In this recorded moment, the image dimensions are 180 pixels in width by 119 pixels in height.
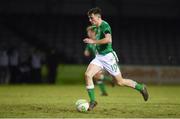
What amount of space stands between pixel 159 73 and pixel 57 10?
9750 mm

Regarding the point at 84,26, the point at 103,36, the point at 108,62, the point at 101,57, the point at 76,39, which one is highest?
the point at 103,36

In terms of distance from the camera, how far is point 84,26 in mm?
39688

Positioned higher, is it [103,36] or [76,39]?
[103,36]

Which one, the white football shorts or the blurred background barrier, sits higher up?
the white football shorts

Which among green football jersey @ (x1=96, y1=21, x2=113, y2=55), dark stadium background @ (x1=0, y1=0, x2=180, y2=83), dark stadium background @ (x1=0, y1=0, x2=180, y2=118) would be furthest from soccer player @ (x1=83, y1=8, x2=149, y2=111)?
dark stadium background @ (x1=0, y1=0, x2=180, y2=83)

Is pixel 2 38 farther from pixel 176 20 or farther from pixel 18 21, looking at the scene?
pixel 176 20

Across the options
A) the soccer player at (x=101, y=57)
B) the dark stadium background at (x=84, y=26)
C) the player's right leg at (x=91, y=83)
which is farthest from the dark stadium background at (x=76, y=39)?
the player's right leg at (x=91, y=83)

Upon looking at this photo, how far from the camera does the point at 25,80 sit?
32969 mm

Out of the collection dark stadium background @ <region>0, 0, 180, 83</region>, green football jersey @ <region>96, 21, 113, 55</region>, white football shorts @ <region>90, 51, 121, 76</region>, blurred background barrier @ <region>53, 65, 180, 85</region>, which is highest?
green football jersey @ <region>96, 21, 113, 55</region>

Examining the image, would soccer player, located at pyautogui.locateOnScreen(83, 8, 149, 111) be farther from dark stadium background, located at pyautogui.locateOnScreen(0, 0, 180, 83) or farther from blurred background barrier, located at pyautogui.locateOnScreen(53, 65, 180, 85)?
dark stadium background, located at pyautogui.locateOnScreen(0, 0, 180, 83)

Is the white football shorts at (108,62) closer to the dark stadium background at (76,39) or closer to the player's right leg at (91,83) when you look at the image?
the player's right leg at (91,83)

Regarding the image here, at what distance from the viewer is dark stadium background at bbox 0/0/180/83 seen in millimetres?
37312

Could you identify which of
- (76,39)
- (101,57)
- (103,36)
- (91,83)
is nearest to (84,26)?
(76,39)

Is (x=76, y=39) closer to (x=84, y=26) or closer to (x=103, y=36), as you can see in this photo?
(x=84, y=26)
